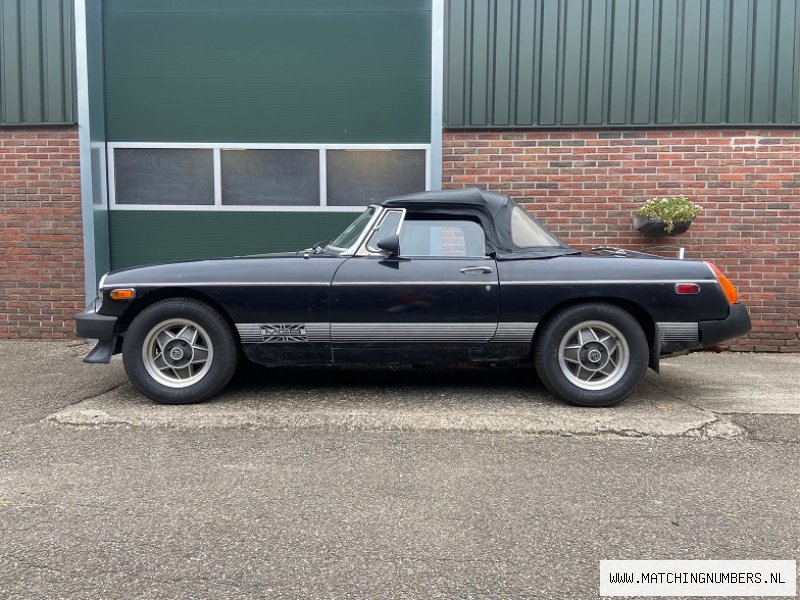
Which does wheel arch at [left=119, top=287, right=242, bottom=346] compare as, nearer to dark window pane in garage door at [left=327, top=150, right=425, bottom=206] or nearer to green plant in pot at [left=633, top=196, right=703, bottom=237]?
dark window pane in garage door at [left=327, top=150, right=425, bottom=206]

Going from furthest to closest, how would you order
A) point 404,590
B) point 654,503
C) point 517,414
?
point 517,414
point 654,503
point 404,590

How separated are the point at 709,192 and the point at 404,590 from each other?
621cm

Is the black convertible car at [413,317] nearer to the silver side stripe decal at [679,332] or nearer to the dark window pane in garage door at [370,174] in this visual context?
the silver side stripe decal at [679,332]

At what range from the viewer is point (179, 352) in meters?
4.32

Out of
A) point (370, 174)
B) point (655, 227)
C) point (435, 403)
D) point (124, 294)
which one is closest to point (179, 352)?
point (124, 294)

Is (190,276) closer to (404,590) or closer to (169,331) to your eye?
(169,331)

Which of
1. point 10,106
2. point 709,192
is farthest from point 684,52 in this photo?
point 10,106

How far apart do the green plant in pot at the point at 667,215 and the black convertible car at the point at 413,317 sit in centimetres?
229

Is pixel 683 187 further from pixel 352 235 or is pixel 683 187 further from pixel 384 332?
pixel 384 332

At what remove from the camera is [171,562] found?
2.28m

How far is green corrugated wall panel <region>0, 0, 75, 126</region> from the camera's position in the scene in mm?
6887

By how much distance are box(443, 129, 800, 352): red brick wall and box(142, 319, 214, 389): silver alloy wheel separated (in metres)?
3.68

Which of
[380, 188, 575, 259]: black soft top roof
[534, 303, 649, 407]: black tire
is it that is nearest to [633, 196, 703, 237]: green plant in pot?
[380, 188, 575, 259]: black soft top roof

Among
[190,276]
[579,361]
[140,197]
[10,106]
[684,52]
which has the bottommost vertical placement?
[579,361]
